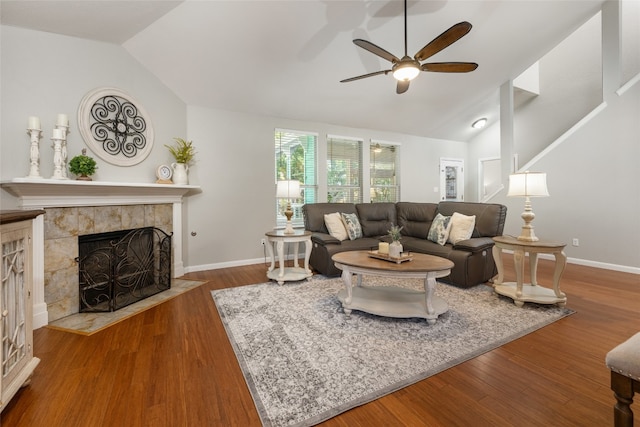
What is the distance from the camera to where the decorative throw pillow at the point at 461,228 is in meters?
3.65

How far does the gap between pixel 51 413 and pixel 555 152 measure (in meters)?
6.86

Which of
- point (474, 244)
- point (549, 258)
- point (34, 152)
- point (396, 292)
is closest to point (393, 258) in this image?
point (396, 292)

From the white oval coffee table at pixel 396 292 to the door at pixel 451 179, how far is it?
5.05 metres

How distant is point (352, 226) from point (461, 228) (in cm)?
152

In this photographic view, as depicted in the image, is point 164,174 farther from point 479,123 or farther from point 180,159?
point 479,123

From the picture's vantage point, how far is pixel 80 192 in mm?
2812

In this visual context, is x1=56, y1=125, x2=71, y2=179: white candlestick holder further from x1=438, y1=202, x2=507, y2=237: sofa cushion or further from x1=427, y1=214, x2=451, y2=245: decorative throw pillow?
x1=438, y1=202, x2=507, y2=237: sofa cushion

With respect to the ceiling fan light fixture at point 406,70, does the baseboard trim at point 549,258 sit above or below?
below

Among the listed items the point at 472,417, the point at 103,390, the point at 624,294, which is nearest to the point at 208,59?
the point at 103,390

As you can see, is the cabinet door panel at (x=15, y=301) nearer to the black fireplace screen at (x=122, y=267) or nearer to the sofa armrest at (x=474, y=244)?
the black fireplace screen at (x=122, y=267)

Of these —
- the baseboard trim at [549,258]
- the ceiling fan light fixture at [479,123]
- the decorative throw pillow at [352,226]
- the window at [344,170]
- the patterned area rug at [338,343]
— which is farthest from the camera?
the ceiling fan light fixture at [479,123]

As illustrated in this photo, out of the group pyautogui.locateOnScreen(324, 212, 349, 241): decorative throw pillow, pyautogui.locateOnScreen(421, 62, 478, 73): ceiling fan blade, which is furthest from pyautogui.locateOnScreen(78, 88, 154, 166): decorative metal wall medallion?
pyautogui.locateOnScreen(421, 62, 478, 73): ceiling fan blade

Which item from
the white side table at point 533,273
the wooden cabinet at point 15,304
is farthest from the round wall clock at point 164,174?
the white side table at point 533,273

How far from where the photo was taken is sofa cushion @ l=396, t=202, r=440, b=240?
443 cm
